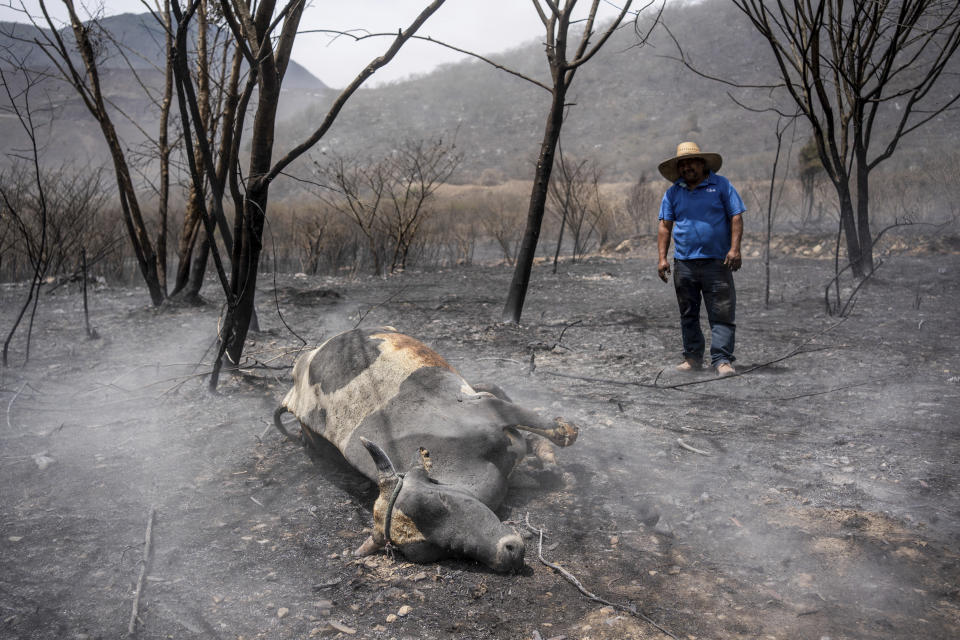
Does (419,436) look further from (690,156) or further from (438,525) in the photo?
(690,156)

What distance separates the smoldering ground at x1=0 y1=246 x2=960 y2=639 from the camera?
1904 mm

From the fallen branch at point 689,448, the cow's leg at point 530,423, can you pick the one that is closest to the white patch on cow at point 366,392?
the cow's leg at point 530,423

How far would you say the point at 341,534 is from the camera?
2.44 meters

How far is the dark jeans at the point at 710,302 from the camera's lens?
14.2 feet

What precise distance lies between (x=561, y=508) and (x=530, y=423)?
0.39 metres

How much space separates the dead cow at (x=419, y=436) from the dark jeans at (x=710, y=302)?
208cm

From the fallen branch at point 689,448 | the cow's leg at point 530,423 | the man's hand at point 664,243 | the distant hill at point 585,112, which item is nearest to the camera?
the cow's leg at point 530,423

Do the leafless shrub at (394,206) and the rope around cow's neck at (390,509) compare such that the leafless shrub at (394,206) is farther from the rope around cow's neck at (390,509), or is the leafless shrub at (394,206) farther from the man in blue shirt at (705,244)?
the rope around cow's neck at (390,509)

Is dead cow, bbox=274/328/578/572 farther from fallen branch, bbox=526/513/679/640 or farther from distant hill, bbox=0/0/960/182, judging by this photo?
distant hill, bbox=0/0/960/182

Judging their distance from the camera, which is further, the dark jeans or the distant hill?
the distant hill

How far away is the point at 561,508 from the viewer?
2598 millimetres

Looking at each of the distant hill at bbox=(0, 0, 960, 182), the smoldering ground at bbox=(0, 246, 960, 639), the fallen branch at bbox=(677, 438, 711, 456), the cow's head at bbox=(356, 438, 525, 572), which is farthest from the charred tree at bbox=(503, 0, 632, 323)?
the distant hill at bbox=(0, 0, 960, 182)

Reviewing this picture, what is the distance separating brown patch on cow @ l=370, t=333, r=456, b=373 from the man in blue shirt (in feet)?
7.30

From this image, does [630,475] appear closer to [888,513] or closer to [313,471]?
[888,513]
